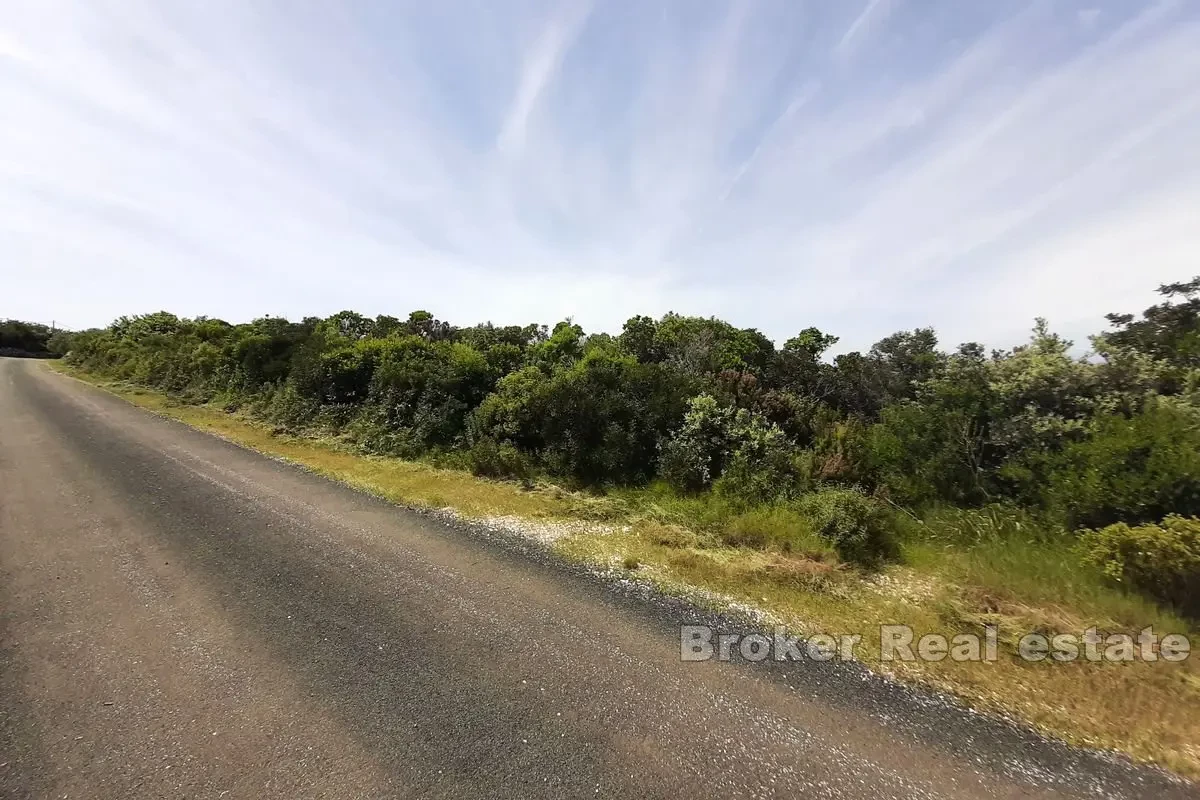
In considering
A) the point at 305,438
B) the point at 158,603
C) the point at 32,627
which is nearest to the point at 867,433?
the point at 158,603

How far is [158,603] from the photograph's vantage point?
194 inches

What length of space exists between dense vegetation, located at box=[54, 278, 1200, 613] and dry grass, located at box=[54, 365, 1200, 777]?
14.9 inches

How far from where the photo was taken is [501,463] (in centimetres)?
1037

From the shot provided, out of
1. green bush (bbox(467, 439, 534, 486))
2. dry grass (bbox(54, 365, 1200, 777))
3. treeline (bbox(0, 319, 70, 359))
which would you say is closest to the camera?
dry grass (bbox(54, 365, 1200, 777))

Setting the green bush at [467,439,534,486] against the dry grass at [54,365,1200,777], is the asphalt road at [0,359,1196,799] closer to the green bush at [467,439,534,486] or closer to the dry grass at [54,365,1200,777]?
the dry grass at [54,365,1200,777]

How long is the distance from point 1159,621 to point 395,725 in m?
6.28

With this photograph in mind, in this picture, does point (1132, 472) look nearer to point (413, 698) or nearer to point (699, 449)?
point (699, 449)

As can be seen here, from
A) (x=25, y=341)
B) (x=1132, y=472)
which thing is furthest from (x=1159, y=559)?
(x=25, y=341)

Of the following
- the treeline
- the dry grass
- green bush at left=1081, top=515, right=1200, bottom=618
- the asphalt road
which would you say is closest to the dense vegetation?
green bush at left=1081, top=515, right=1200, bottom=618

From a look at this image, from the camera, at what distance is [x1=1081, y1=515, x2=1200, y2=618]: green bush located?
4551mm

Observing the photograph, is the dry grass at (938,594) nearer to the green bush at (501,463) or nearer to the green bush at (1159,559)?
the green bush at (1159,559)

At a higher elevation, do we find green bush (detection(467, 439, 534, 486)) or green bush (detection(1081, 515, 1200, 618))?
green bush (detection(1081, 515, 1200, 618))

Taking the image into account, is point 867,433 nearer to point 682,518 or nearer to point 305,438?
point 682,518

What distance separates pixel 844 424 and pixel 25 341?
91.2 meters
